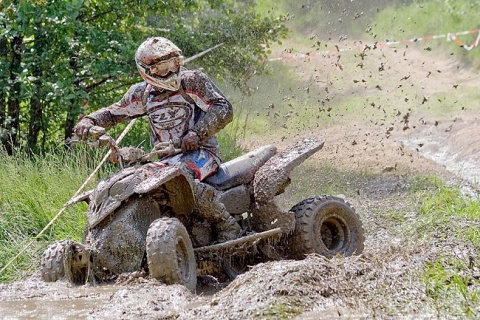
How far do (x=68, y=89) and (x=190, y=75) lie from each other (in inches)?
153

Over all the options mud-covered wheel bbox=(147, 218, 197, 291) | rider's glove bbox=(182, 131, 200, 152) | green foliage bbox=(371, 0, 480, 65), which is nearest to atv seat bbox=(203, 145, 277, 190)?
rider's glove bbox=(182, 131, 200, 152)

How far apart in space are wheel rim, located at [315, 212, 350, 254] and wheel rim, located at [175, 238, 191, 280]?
161 centimetres

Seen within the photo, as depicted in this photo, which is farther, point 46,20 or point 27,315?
point 46,20

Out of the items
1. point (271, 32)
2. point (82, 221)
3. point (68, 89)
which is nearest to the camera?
point (82, 221)

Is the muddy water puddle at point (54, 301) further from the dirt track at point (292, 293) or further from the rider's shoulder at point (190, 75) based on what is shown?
the rider's shoulder at point (190, 75)

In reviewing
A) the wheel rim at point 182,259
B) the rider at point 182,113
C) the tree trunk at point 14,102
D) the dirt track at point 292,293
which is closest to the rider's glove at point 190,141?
the rider at point 182,113

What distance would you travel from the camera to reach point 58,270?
6.33m

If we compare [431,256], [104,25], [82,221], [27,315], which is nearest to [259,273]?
[431,256]

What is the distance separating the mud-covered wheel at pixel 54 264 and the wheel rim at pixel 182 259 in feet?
2.45

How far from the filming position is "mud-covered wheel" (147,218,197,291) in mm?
6105

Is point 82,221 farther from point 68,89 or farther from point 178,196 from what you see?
point 68,89

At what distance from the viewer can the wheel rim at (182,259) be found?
635 cm

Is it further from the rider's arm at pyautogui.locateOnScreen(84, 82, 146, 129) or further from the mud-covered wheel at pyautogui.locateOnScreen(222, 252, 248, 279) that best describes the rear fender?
the rider's arm at pyautogui.locateOnScreen(84, 82, 146, 129)

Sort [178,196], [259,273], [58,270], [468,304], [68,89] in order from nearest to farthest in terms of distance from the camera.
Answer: [468,304] < [259,273] < [58,270] < [178,196] < [68,89]
